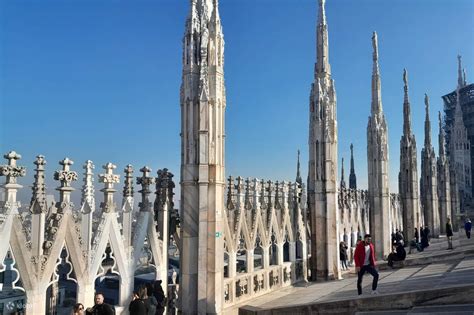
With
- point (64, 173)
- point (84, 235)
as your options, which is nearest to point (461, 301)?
point (84, 235)

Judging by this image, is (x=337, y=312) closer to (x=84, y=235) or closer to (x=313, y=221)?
(x=84, y=235)

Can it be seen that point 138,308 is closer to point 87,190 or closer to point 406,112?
point 87,190

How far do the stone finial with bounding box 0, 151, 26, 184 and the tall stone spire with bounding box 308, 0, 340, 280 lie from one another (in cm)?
1256

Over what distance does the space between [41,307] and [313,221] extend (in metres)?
12.1

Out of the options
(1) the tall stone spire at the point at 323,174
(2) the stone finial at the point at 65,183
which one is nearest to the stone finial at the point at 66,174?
(2) the stone finial at the point at 65,183

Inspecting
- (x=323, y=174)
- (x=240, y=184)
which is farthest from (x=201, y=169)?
(x=323, y=174)

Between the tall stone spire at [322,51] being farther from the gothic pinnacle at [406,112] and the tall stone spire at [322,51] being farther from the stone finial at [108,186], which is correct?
the gothic pinnacle at [406,112]

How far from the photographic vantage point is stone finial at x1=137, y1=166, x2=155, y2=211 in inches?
428

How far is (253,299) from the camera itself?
1442cm

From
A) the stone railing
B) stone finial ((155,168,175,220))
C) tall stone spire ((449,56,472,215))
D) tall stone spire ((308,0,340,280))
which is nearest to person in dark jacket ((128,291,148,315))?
stone finial ((155,168,175,220))

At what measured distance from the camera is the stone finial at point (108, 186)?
32.1 feet

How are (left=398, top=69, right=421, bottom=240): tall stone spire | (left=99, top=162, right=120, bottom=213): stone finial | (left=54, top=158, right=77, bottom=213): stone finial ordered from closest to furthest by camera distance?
(left=54, top=158, right=77, bottom=213): stone finial → (left=99, top=162, right=120, bottom=213): stone finial → (left=398, top=69, right=421, bottom=240): tall stone spire

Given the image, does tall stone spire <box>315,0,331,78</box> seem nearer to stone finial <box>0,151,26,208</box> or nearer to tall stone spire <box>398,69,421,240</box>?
stone finial <box>0,151,26,208</box>

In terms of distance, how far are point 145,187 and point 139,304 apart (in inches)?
145
